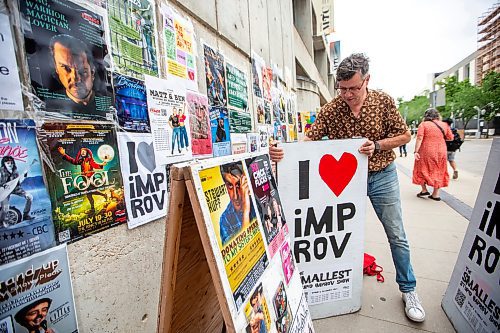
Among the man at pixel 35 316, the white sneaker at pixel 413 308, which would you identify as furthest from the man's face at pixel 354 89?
the man at pixel 35 316

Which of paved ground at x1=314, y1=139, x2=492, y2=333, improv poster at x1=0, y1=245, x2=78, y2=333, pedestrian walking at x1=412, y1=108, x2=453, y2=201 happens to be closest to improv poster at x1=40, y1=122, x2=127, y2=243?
improv poster at x1=0, y1=245, x2=78, y2=333

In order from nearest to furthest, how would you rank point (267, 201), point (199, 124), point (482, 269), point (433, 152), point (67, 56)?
point (67, 56) < point (267, 201) < point (482, 269) < point (199, 124) < point (433, 152)

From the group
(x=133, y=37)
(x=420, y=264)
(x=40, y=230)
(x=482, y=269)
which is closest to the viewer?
(x=40, y=230)

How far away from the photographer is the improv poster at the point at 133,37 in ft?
4.65

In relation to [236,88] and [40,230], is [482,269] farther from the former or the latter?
[236,88]

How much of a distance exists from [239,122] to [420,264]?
7.78ft

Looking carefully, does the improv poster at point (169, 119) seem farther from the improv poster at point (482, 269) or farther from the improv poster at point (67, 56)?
the improv poster at point (482, 269)

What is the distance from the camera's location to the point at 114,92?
1.40 m

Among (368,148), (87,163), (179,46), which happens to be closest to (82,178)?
(87,163)

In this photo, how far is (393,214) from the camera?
77.8 inches

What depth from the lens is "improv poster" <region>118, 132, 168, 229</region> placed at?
4.75 ft

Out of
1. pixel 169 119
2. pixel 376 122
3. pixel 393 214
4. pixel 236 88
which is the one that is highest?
pixel 236 88

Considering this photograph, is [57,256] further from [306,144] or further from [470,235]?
[470,235]

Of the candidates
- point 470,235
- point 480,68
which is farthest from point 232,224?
point 480,68
